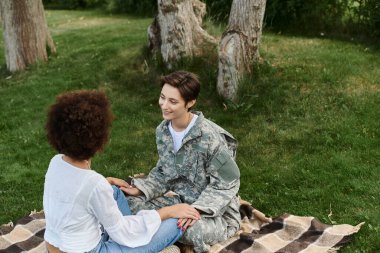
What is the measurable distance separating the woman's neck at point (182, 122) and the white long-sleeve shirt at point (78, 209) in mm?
1137

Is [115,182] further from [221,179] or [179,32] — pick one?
[179,32]

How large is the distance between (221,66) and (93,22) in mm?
8434

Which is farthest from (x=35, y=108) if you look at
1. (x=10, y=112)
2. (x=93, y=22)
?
(x=93, y=22)

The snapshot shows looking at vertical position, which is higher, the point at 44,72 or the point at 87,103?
the point at 87,103

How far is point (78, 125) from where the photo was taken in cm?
335

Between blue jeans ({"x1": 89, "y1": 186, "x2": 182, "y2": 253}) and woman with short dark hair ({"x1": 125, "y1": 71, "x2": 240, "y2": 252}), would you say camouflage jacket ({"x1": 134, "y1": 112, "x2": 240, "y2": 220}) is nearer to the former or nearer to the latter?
woman with short dark hair ({"x1": 125, "y1": 71, "x2": 240, "y2": 252})

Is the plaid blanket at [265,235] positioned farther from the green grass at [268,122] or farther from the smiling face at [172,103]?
the smiling face at [172,103]

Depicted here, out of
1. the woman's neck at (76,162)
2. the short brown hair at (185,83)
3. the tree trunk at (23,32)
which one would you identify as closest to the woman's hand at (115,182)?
the short brown hair at (185,83)

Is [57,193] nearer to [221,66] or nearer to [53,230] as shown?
[53,230]

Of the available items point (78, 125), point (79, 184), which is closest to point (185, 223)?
point (79, 184)

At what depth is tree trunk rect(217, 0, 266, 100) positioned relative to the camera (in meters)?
7.16

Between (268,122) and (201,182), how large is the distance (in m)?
2.54

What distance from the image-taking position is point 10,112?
826 centimetres

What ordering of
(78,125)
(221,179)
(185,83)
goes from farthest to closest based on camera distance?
(221,179) < (185,83) < (78,125)
